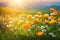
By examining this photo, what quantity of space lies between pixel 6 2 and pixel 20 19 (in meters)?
0.23

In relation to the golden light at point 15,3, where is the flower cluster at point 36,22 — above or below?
below

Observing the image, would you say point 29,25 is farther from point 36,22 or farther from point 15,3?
point 15,3

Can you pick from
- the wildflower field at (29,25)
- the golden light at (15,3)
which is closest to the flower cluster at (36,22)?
the wildflower field at (29,25)

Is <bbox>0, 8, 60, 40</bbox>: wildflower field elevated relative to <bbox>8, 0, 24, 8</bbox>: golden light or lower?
lower

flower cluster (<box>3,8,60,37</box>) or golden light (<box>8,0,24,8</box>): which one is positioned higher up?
golden light (<box>8,0,24,8</box>)

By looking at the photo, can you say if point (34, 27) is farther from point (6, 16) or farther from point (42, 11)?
point (6, 16)

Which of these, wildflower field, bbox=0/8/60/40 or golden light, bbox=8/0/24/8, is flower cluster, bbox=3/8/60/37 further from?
golden light, bbox=8/0/24/8

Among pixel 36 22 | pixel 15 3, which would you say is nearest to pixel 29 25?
pixel 36 22

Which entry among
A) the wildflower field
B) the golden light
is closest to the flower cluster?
the wildflower field

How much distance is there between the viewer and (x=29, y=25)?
182cm

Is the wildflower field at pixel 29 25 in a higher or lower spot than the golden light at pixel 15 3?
lower

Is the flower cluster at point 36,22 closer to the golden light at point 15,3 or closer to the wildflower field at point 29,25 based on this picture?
the wildflower field at point 29,25

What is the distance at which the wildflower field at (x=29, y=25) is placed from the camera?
179 cm

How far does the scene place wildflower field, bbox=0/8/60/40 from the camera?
5.87ft
